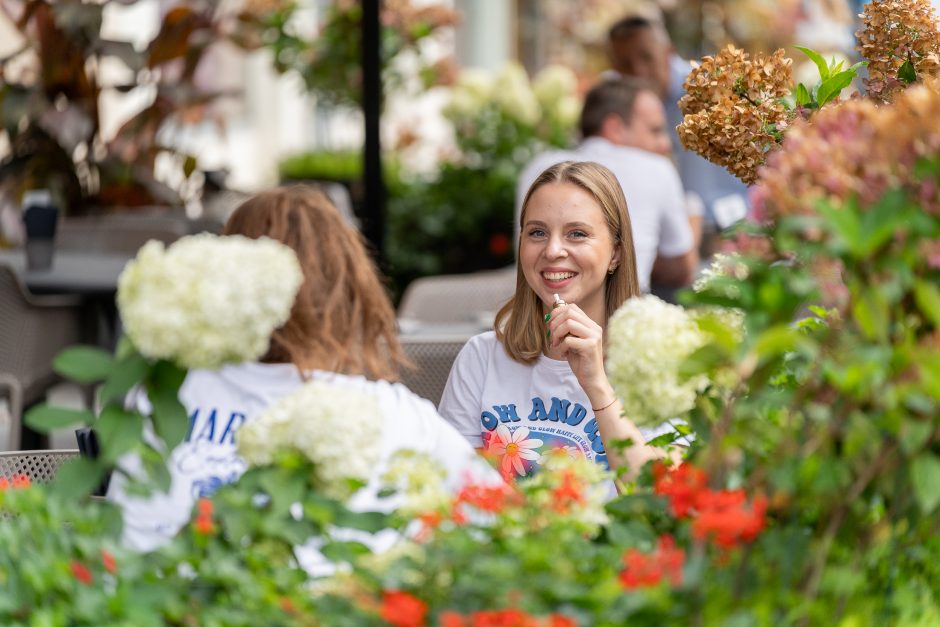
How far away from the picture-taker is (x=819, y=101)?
2.09m

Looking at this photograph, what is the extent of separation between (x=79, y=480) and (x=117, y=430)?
88 millimetres

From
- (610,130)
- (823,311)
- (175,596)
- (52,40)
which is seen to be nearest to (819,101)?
(823,311)

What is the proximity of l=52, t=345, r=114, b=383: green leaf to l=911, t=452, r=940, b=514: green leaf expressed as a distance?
0.81 m

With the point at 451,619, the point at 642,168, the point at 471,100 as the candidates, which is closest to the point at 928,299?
the point at 451,619

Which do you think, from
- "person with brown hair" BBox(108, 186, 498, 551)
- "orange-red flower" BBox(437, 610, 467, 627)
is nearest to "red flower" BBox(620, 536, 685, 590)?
"orange-red flower" BBox(437, 610, 467, 627)

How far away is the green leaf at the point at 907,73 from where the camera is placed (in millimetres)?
2156

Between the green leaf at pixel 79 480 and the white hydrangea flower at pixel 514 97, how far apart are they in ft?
20.0

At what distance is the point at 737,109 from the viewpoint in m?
2.10

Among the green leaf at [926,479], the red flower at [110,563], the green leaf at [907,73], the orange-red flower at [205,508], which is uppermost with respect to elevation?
the green leaf at [907,73]

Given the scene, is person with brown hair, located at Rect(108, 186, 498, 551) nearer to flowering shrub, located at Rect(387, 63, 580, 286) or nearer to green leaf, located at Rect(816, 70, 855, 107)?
green leaf, located at Rect(816, 70, 855, 107)

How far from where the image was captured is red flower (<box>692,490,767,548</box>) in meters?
1.33

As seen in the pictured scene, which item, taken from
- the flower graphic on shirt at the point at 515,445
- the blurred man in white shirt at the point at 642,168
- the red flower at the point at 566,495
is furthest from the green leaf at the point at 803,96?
the blurred man in white shirt at the point at 642,168

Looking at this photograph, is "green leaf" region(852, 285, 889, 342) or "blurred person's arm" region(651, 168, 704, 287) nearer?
"green leaf" region(852, 285, 889, 342)

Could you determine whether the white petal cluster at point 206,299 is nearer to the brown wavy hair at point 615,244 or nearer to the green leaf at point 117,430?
the green leaf at point 117,430
